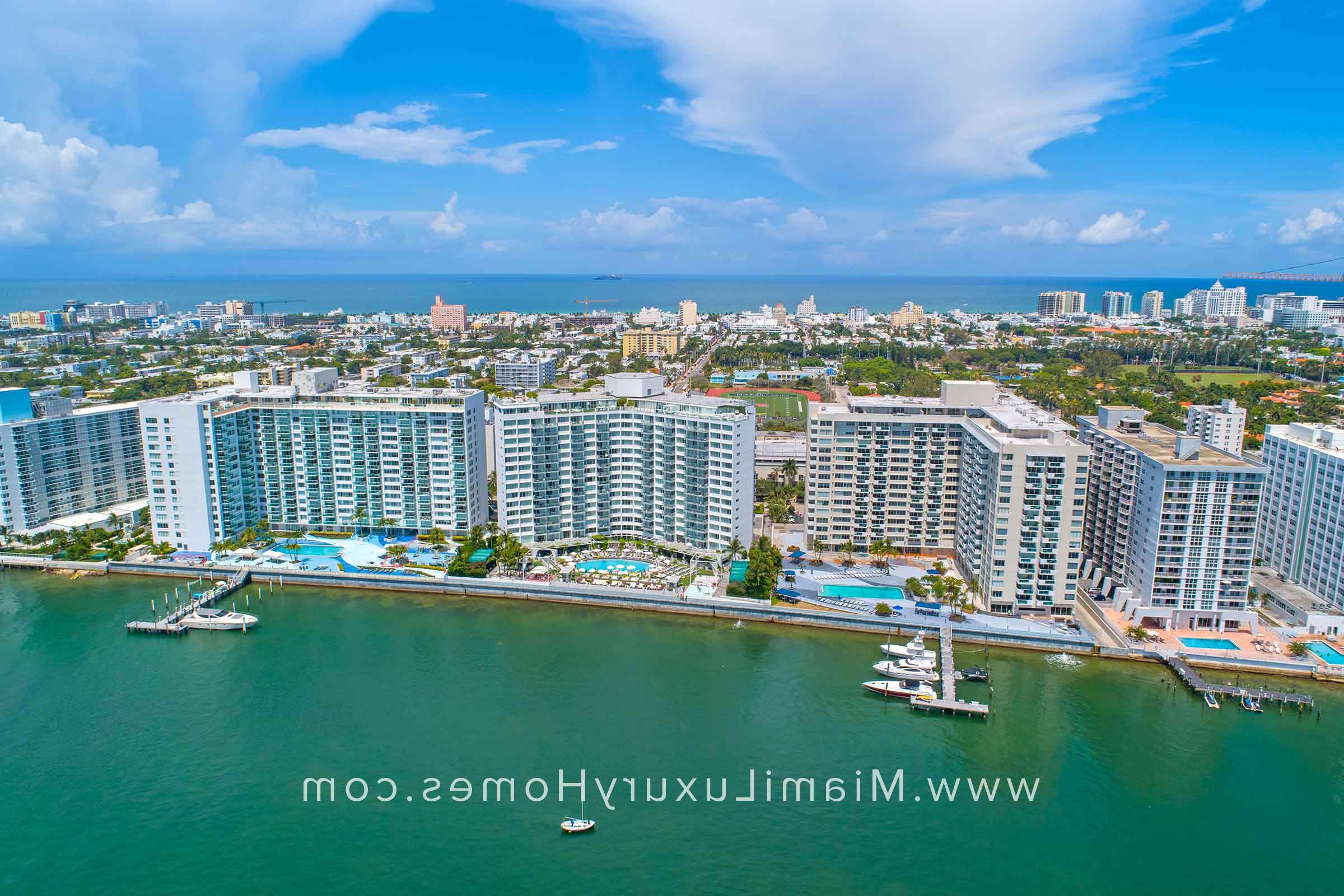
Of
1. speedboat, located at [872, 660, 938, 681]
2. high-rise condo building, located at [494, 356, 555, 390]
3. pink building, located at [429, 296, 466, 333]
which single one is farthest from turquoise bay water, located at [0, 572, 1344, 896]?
pink building, located at [429, 296, 466, 333]

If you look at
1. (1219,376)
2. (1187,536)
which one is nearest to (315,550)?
(1187,536)

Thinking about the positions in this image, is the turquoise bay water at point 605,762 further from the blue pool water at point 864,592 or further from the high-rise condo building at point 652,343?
the high-rise condo building at point 652,343

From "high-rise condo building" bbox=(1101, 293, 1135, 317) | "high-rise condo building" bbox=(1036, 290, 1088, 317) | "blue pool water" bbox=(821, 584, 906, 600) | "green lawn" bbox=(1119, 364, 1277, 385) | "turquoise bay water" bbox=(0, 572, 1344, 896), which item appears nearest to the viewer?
"turquoise bay water" bbox=(0, 572, 1344, 896)

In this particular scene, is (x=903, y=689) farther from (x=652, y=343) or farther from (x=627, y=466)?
(x=652, y=343)

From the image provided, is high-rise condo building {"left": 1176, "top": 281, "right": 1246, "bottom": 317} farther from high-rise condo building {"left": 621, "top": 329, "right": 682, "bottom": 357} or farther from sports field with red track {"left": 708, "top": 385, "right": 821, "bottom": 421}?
sports field with red track {"left": 708, "top": 385, "right": 821, "bottom": 421}

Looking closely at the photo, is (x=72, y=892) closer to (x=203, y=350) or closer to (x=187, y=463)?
(x=187, y=463)

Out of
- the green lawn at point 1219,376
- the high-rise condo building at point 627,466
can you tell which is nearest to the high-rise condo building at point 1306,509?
the high-rise condo building at point 627,466
